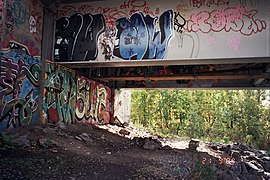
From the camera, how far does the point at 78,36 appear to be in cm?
950

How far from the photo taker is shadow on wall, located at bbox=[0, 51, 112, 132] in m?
7.54

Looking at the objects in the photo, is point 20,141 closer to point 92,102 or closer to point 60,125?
point 60,125

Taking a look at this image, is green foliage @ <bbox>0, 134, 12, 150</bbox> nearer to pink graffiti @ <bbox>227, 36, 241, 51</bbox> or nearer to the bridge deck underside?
the bridge deck underside

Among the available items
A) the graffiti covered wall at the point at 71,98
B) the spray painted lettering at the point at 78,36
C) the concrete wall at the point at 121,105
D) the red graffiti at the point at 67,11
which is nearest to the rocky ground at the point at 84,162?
the graffiti covered wall at the point at 71,98

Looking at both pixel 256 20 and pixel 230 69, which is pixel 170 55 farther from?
pixel 230 69

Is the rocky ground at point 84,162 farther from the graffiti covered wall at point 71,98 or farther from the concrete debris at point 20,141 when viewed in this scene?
the graffiti covered wall at point 71,98

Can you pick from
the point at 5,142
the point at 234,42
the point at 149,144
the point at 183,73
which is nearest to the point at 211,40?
the point at 234,42

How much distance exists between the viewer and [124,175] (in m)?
5.54

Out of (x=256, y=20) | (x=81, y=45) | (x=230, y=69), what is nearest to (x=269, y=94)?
(x=230, y=69)

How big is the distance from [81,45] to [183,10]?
3.86m

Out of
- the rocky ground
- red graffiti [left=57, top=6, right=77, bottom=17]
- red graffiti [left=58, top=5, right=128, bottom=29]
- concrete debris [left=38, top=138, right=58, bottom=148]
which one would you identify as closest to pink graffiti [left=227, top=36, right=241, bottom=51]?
the rocky ground

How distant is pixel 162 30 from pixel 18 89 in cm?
506

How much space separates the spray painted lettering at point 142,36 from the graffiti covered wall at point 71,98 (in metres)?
2.67

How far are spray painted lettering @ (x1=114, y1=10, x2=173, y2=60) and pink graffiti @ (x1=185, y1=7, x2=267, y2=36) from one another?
30.9 inches
